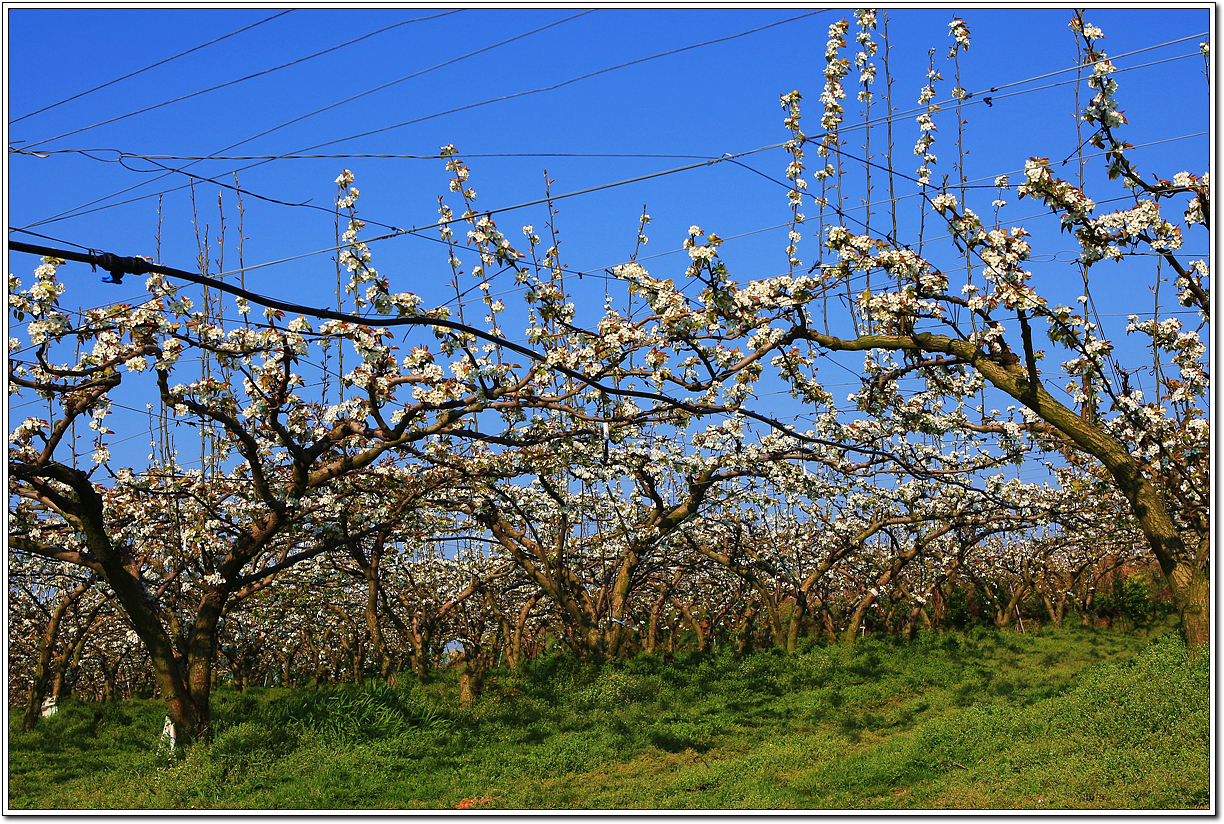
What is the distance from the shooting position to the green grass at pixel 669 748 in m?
8.38

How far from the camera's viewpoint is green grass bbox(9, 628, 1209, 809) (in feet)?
27.5

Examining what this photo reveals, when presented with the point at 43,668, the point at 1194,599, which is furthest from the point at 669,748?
the point at 43,668

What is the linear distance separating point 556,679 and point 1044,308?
1158cm

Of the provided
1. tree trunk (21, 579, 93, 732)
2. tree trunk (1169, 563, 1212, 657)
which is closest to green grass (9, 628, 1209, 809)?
tree trunk (21, 579, 93, 732)

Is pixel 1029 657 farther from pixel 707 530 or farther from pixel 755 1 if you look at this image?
pixel 755 1

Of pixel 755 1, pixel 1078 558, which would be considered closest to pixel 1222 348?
pixel 755 1

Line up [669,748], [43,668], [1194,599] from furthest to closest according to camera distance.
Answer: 1. [43,668]
2. [669,748]
3. [1194,599]

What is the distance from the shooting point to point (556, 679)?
Result: 639 inches

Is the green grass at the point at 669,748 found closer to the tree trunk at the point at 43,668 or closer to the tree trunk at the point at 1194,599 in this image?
the tree trunk at the point at 43,668

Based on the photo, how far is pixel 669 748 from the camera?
11867 mm

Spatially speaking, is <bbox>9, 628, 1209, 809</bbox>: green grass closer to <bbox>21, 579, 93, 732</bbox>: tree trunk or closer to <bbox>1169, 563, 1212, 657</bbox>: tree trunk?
<bbox>21, 579, 93, 732</bbox>: tree trunk

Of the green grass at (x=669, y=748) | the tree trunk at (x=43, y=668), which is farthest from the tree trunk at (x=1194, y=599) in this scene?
the tree trunk at (x=43, y=668)

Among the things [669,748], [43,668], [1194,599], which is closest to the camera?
[1194,599]

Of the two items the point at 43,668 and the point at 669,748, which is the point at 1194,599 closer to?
the point at 669,748
